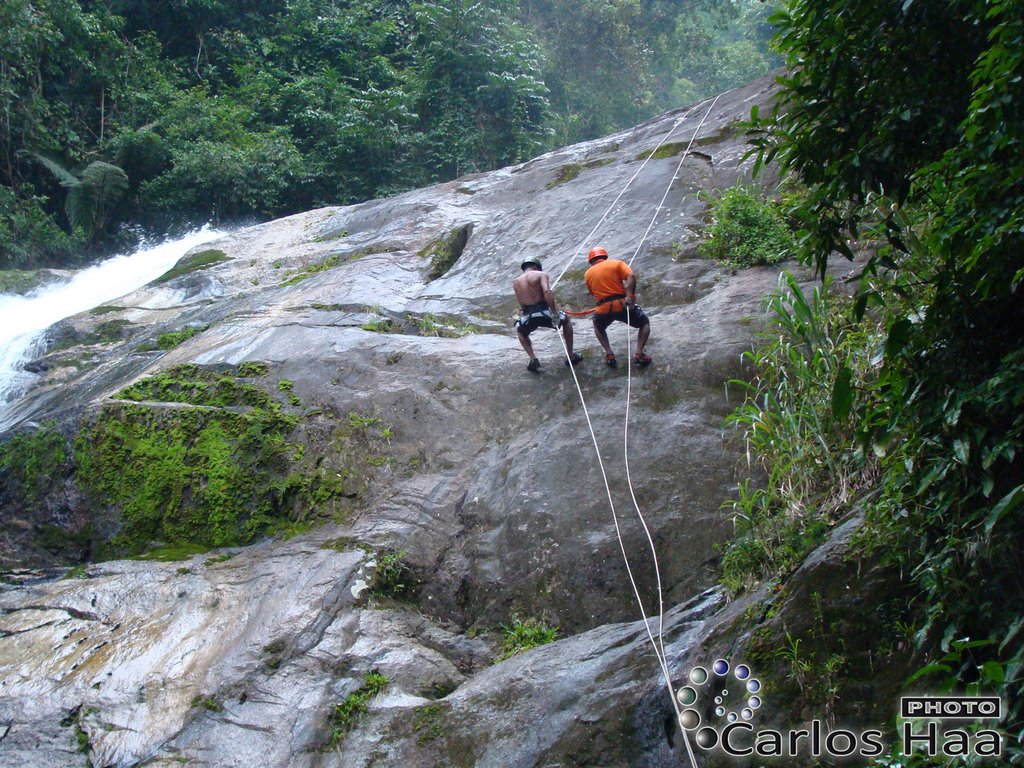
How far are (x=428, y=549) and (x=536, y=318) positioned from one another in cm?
240

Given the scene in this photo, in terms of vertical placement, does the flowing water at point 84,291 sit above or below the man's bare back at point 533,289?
below

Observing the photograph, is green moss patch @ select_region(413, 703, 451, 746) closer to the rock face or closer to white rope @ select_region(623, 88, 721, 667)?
the rock face

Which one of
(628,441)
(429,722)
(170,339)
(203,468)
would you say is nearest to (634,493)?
(628,441)

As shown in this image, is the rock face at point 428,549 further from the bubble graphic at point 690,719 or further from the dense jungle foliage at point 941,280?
the dense jungle foliage at point 941,280

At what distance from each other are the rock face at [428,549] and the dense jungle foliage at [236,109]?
9525mm

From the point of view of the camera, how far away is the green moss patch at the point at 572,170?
12945 mm

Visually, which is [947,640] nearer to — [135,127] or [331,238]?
[331,238]

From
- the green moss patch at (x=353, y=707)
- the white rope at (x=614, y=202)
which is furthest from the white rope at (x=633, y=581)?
the green moss patch at (x=353, y=707)

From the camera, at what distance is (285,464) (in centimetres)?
828

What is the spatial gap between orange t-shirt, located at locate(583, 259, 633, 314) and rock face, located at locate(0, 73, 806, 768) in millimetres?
605

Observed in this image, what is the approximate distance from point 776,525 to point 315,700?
10.5 feet

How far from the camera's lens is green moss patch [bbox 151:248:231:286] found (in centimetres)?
1360

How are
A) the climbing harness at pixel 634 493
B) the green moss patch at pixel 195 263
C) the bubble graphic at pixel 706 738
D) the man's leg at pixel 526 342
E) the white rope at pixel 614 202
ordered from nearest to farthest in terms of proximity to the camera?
1. the bubble graphic at pixel 706 738
2. the climbing harness at pixel 634 493
3. the man's leg at pixel 526 342
4. the white rope at pixel 614 202
5. the green moss patch at pixel 195 263

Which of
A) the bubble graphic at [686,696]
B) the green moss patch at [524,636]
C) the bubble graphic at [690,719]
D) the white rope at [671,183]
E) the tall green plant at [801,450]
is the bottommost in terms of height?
the green moss patch at [524,636]
